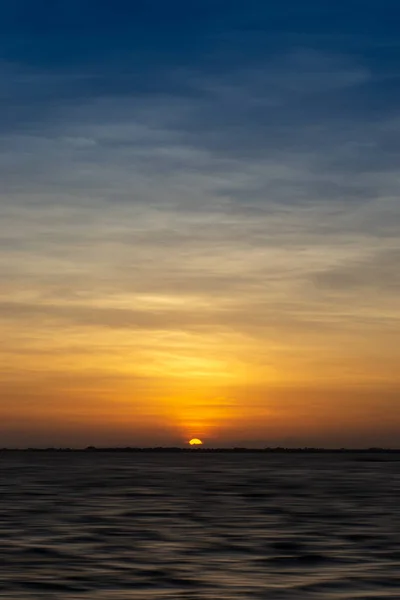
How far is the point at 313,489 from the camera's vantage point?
77750 mm

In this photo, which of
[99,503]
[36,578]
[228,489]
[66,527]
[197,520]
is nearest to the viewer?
[36,578]

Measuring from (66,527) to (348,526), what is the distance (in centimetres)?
1288

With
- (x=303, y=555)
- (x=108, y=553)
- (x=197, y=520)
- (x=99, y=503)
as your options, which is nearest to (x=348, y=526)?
(x=197, y=520)

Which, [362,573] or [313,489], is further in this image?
[313,489]

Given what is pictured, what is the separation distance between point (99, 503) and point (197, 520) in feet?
41.1

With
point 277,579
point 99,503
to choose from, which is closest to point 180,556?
point 277,579

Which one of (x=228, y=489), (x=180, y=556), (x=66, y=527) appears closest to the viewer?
(x=180, y=556)

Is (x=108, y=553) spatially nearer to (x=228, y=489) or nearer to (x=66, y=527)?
(x=66, y=527)

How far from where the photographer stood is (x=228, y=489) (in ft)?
252

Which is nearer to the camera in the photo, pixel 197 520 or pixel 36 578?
pixel 36 578

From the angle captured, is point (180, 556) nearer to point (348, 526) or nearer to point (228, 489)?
point (348, 526)

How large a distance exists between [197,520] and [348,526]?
7.26 metres

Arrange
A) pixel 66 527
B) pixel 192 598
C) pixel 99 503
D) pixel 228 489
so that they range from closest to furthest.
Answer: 1. pixel 192 598
2. pixel 66 527
3. pixel 99 503
4. pixel 228 489

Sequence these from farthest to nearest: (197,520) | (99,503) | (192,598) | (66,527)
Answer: (99,503)
(197,520)
(66,527)
(192,598)
